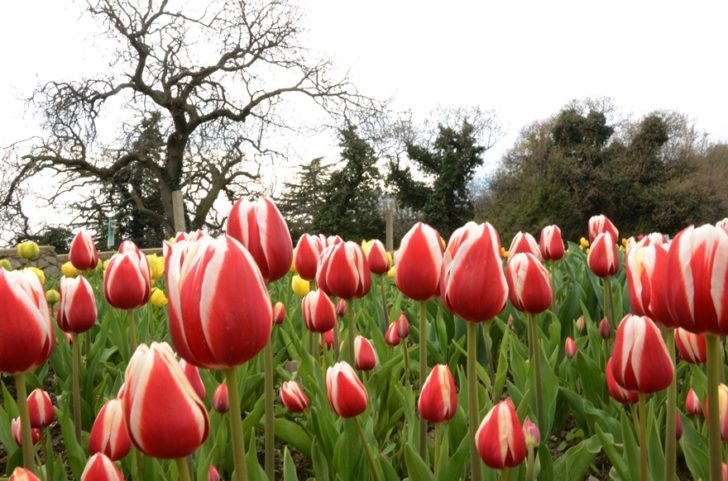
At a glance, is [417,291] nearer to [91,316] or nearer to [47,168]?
[91,316]

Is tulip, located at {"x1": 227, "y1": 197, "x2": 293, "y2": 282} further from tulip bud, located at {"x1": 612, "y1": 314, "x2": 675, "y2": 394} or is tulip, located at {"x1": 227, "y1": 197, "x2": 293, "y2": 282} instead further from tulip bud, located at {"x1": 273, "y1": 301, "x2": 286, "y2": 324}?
tulip bud, located at {"x1": 273, "y1": 301, "x2": 286, "y2": 324}

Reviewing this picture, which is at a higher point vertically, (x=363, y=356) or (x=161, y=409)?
(x=161, y=409)

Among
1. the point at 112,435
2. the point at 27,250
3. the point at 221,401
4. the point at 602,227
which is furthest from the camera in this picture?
the point at 27,250

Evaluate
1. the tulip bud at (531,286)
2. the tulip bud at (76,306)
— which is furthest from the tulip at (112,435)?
the tulip bud at (531,286)

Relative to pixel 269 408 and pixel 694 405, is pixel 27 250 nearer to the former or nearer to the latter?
pixel 269 408

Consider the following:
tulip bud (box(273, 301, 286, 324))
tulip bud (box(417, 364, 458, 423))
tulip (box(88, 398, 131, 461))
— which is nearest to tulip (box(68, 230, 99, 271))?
tulip bud (box(273, 301, 286, 324))

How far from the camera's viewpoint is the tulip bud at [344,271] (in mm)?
1559

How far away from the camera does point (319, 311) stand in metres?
1.73

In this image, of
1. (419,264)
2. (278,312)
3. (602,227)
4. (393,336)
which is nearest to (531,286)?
(419,264)

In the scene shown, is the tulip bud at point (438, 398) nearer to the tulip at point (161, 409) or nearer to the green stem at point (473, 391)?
the green stem at point (473, 391)

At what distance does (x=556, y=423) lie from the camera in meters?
2.17

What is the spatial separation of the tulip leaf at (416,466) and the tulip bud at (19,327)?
66cm

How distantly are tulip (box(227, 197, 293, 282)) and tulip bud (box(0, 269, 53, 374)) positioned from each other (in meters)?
0.34

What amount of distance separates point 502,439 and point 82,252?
6.58 ft
